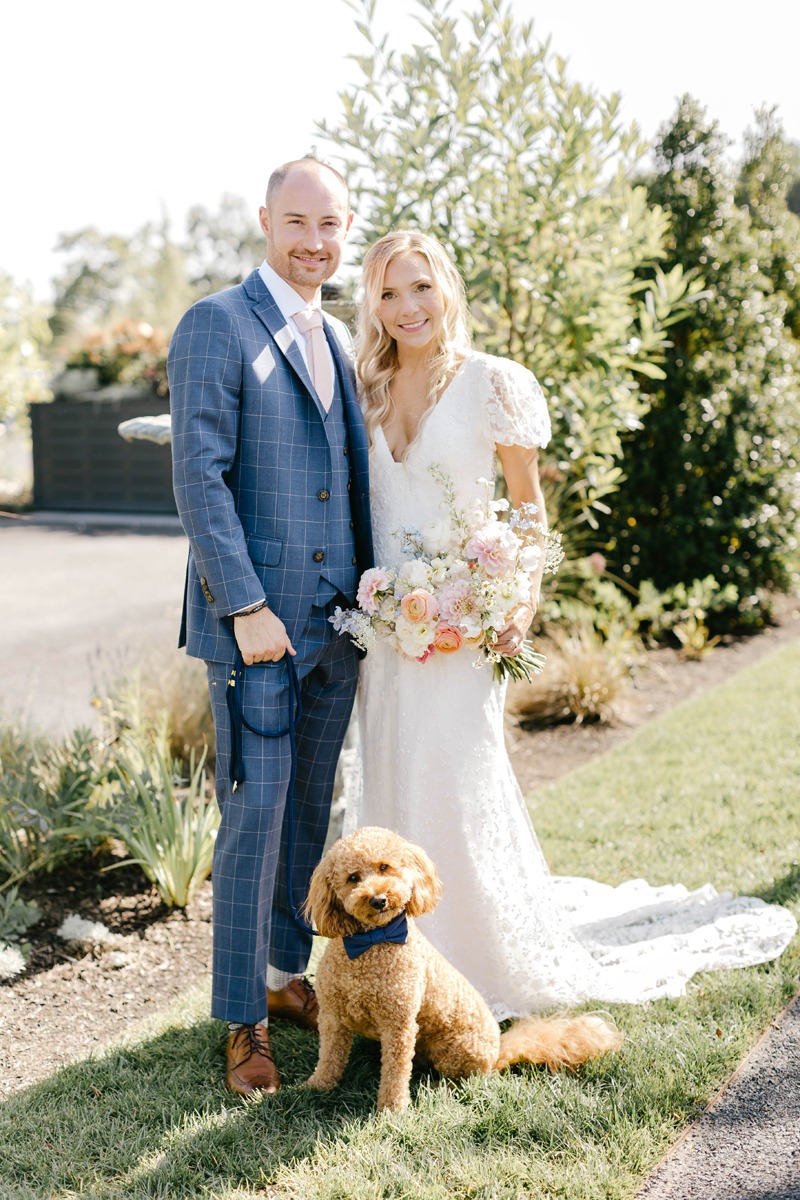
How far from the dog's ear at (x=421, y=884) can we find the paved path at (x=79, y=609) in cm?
257

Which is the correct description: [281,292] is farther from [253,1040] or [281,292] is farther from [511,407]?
[253,1040]

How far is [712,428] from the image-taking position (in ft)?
27.8

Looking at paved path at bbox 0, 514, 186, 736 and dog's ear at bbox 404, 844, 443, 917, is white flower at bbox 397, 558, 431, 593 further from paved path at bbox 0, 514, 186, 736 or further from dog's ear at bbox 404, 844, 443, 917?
paved path at bbox 0, 514, 186, 736

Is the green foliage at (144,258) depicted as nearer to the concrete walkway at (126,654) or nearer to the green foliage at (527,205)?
the concrete walkway at (126,654)

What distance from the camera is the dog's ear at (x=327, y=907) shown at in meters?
2.47

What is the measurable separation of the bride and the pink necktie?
199 millimetres

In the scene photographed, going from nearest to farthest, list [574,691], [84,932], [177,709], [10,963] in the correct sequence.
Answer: [10,963]
[84,932]
[177,709]
[574,691]

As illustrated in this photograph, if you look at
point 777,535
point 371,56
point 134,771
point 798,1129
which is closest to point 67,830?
point 134,771

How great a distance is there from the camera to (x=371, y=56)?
456cm

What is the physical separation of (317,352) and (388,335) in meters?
0.29

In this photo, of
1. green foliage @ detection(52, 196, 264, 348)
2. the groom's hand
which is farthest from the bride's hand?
green foliage @ detection(52, 196, 264, 348)

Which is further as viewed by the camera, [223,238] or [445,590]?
[223,238]

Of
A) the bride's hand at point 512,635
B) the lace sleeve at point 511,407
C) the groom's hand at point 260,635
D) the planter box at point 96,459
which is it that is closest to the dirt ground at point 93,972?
the groom's hand at point 260,635

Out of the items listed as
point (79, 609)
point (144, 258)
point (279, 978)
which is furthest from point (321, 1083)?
point (144, 258)
